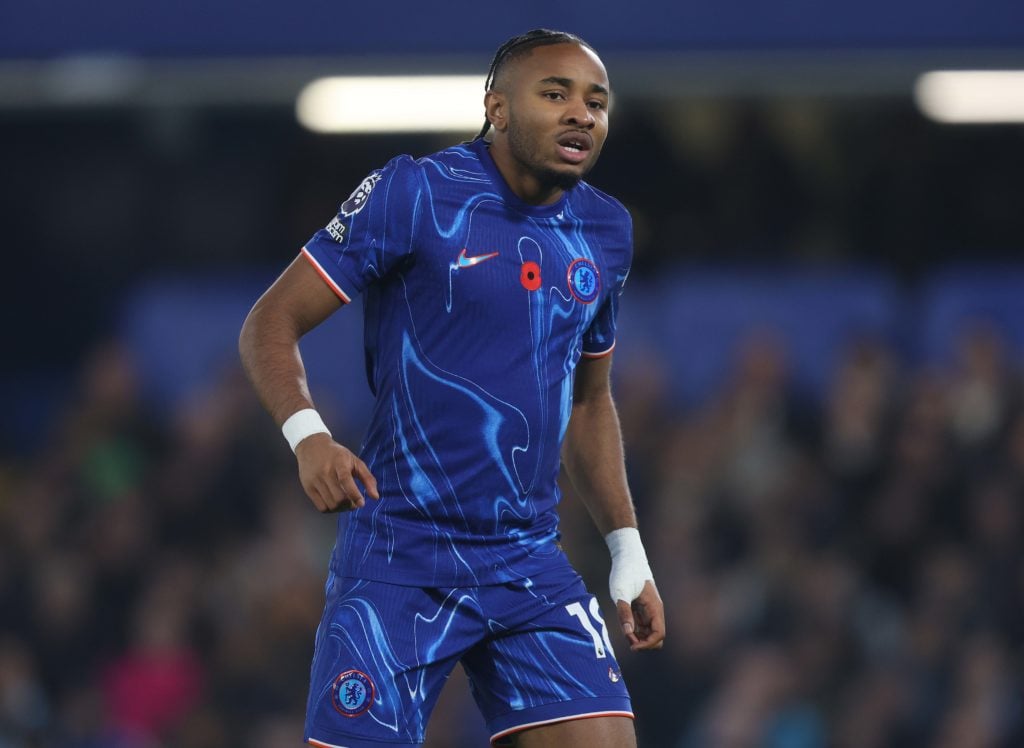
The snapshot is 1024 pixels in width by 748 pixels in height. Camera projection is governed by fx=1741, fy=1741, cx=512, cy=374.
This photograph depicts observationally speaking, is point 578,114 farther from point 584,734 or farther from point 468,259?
point 584,734

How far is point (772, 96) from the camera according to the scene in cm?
987

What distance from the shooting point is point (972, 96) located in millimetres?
9023

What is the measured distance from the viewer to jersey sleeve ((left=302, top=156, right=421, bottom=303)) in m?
3.43

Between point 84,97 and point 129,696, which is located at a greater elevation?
point 84,97

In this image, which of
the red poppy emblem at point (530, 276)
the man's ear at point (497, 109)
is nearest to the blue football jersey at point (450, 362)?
the red poppy emblem at point (530, 276)

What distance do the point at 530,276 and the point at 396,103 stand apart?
5.76 metres

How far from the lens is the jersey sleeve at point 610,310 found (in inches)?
148

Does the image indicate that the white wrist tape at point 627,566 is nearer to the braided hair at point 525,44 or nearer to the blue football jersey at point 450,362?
the blue football jersey at point 450,362

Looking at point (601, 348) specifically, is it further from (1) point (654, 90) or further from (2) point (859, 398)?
(1) point (654, 90)

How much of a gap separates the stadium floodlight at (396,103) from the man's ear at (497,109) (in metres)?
4.96

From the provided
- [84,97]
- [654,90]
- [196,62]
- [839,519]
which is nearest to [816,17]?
[654,90]

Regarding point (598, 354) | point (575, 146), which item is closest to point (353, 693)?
point (598, 354)

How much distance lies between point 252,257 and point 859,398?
4.22 m

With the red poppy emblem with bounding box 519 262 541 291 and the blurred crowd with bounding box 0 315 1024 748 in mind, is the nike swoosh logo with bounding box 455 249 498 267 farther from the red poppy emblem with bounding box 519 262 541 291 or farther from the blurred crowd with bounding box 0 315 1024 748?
the blurred crowd with bounding box 0 315 1024 748
